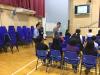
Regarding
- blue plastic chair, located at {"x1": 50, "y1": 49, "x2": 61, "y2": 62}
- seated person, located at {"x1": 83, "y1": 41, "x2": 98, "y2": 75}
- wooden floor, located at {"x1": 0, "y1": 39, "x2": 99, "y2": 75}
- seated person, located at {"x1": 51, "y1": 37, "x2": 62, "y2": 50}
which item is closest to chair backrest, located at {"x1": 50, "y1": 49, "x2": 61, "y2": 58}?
blue plastic chair, located at {"x1": 50, "y1": 49, "x2": 61, "y2": 62}

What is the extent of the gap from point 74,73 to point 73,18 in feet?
25.5

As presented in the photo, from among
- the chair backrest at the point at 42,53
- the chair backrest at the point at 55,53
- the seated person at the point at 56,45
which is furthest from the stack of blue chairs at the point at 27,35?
the chair backrest at the point at 55,53

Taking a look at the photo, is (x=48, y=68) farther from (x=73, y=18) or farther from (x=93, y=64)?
(x=73, y=18)

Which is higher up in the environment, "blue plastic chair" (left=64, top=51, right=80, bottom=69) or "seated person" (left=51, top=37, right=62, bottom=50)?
"seated person" (left=51, top=37, right=62, bottom=50)

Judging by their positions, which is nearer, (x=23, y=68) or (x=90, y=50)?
(x=90, y=50)

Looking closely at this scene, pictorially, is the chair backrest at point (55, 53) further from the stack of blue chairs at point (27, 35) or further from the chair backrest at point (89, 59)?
the stack of blue chairs at point (27, 35)

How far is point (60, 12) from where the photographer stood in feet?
53.8

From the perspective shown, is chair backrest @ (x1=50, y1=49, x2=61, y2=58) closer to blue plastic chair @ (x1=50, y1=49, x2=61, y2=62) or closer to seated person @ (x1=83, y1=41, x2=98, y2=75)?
blue plastic chair @ (x1=50, y1=49, x2=61, y2=62)

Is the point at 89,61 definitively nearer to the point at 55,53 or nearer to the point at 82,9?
the point at 55,53

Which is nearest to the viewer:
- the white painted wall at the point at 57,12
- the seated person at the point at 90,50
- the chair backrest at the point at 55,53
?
the seated person at the point at 90,50

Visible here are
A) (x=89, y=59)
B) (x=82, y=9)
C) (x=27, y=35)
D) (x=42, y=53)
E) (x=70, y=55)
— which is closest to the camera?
(x=89, y=59)

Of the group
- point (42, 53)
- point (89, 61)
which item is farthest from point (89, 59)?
point (42, 53)

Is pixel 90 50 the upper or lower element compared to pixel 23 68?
upper

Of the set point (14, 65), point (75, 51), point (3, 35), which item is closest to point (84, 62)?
point (75, 51)
